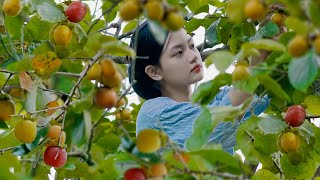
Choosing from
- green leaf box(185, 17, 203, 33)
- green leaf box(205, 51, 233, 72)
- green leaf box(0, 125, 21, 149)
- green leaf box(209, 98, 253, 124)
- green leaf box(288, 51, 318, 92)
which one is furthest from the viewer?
green leaf box(185, 17, 203, 33)

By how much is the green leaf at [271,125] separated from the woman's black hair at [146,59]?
582 millimetres

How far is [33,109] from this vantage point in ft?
6.56

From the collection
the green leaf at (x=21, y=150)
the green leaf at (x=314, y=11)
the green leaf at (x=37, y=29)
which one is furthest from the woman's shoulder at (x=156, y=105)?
the green leaf at (x=314, y=11)

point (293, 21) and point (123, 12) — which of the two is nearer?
point (293, 21)

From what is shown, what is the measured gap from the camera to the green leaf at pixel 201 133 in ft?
4.65

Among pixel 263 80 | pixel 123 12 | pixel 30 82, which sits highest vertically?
pixel 123 12

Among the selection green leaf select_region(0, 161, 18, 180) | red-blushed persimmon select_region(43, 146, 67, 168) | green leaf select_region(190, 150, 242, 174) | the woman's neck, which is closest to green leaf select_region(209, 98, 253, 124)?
green leaf select_region(190, 150, 242, 174)

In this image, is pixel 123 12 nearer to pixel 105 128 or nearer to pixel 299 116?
pixel 105 128

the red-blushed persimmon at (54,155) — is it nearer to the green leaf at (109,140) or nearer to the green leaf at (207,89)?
the green leaf at (109,140)

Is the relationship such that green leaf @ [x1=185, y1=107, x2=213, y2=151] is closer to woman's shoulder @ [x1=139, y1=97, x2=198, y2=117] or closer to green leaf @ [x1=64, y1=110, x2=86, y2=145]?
green leaf @ [x1=64, y1=110, x2=86, y2=145]

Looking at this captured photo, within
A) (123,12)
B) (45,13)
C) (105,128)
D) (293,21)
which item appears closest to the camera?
(293,21)

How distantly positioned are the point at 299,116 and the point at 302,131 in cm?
11

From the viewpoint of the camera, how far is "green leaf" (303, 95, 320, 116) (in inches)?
82.0

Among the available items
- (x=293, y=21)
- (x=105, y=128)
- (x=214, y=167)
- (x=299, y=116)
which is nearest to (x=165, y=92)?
(x=299, y=116)
